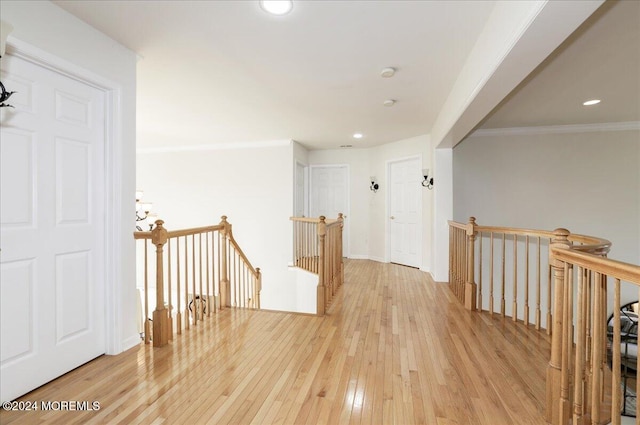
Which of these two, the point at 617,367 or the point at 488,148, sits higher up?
the point at 488,148

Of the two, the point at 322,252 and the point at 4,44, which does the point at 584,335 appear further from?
the point at 4,44

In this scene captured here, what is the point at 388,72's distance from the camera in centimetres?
259

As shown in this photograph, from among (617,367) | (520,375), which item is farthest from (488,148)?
(617,367)

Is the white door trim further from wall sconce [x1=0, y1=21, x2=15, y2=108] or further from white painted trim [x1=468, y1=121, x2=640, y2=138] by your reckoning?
white painted trim [x1=468, y1=121, x2=640, y2=138]

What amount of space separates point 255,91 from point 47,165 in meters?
1.94

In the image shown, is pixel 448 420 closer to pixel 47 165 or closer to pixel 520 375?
pixel 520 375

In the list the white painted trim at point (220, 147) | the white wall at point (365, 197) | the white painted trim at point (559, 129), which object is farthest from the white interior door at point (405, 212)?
the white painted trim at point (220, 147)

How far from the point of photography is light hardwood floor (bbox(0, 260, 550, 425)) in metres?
Result: 1.55

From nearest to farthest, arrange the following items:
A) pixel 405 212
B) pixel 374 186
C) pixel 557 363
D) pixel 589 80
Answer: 1. pixel 557 363
2. pixel 589 80
3. pixel 405 212
4. pixel 374 186

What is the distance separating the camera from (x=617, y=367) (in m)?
1.08

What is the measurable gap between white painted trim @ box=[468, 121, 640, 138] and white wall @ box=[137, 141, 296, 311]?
351cm

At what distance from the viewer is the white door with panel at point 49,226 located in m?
1.64

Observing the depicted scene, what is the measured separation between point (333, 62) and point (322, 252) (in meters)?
1.91

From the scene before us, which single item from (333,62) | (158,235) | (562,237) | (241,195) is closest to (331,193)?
(241,195)
